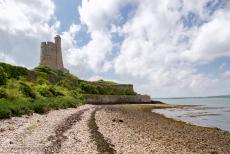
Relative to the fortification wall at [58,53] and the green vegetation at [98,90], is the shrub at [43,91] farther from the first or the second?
the fortification wall at [58,53]

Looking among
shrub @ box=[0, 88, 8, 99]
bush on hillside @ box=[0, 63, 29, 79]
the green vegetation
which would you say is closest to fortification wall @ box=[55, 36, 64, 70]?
the green vegetation

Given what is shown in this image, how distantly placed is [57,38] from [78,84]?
17764mm

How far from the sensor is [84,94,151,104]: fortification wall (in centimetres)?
8479

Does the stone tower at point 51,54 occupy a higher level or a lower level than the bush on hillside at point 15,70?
higher

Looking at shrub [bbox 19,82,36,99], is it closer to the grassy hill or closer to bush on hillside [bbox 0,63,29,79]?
the grassy hill

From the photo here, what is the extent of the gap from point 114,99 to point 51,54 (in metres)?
23.3

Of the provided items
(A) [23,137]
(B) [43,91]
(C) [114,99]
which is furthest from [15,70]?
(A) [23,137]

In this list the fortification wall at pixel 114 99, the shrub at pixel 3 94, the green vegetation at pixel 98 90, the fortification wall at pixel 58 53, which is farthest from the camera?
the fortification wall at pixel 58 53

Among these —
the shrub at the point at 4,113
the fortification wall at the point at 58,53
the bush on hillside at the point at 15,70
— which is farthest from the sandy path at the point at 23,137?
the fortification wall at the point at 58,53

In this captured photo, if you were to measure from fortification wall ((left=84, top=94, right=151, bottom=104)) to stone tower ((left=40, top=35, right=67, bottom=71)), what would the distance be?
803 inches

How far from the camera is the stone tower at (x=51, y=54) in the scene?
10119cm

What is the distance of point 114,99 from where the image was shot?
9725 cm

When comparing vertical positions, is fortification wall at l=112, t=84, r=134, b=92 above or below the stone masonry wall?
below

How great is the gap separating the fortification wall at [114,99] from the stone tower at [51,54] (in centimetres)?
2038
